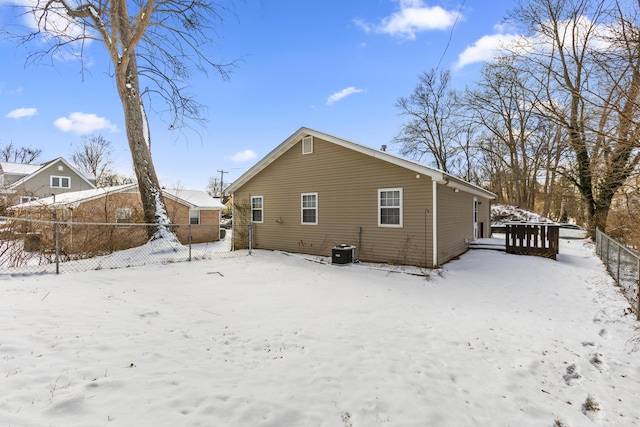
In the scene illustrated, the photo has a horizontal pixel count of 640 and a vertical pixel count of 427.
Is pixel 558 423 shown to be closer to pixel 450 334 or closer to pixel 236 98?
pixel 450 334

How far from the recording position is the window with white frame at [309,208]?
1098 cm

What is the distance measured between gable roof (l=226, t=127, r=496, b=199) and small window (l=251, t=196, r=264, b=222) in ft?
3.50

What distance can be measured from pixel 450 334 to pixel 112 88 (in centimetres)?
1325

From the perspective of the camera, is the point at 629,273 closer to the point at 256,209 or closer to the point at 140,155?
the point at 256,209

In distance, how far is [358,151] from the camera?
9.73 m

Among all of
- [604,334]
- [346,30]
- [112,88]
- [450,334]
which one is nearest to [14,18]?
[112,88]

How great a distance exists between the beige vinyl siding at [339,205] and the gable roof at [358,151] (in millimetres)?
205

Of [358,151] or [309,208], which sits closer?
[358,151]

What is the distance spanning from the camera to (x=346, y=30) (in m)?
10.4

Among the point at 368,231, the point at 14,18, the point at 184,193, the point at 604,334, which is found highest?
the point at 14,18

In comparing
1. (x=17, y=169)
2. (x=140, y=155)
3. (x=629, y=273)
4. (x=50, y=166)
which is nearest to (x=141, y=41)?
(x=140, y=155)

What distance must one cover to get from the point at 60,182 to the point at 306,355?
35222 mm

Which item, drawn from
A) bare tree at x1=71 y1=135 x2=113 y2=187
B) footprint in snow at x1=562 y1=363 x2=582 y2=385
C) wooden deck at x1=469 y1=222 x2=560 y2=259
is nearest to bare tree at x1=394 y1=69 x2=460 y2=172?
wooden deck at x1=469 y1=222 x2=560 y2=259

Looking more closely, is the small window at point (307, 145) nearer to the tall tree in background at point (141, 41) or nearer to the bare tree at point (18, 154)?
the tall tree in background at point (141, 41)
